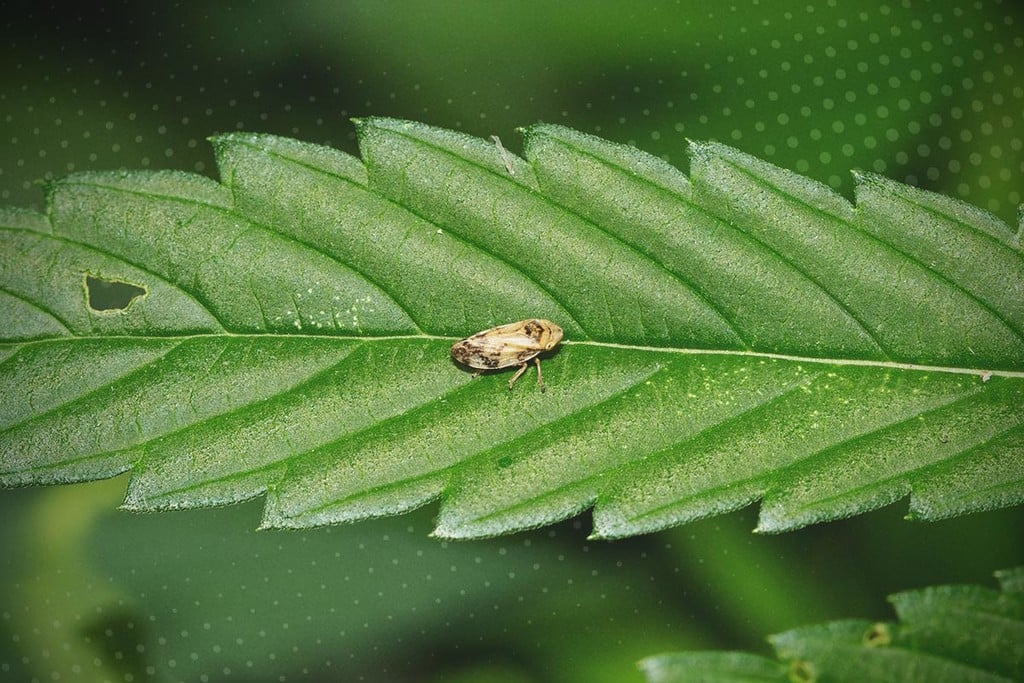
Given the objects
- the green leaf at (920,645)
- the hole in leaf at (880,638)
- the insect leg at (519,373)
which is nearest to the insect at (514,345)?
the insect leg at (519,373)

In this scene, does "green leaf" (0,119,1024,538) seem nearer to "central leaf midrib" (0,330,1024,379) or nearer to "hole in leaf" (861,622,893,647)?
"central leaf midrib" (0,330,1024,379)

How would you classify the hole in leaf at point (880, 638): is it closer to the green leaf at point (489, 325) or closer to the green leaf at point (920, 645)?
the green leaf at point (920, 645)

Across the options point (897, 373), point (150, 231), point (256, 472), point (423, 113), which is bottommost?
point (256, 472)

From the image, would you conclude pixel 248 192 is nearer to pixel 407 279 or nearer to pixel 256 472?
pixel 407 279

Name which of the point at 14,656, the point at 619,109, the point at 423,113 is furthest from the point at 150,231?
the point at 14,656

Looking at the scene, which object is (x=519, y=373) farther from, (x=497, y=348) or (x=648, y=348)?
(x=648, y=348)

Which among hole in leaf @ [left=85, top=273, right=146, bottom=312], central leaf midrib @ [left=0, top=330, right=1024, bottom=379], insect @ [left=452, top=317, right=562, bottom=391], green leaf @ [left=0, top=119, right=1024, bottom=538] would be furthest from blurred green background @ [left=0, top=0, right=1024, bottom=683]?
insect @ [left=452, top=317, right=562, bottom=391]

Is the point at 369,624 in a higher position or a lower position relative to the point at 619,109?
lower
